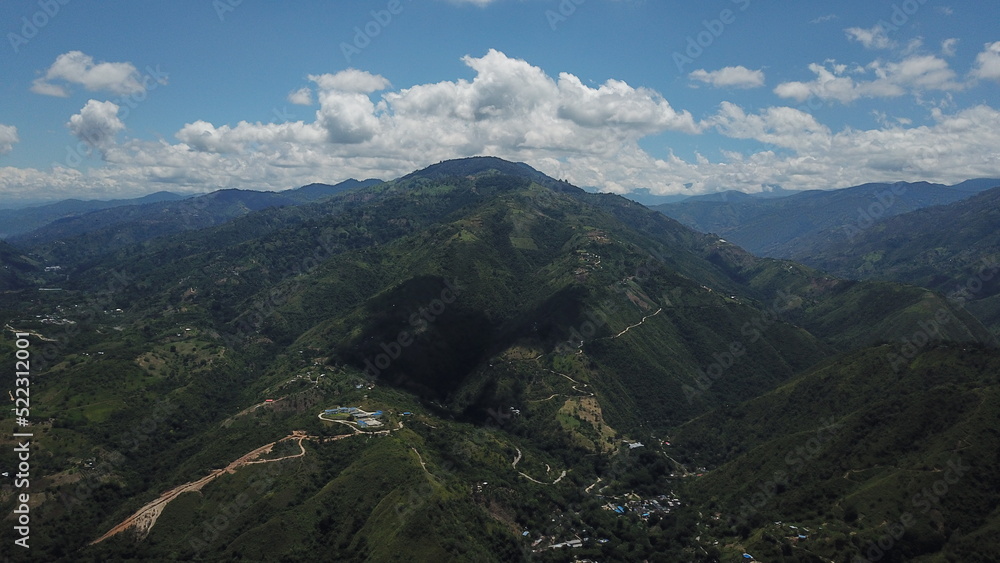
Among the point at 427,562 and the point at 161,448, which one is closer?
the point at 427,562

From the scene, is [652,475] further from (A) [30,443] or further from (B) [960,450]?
(A) [30,443]

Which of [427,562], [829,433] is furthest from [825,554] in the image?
[427,562]

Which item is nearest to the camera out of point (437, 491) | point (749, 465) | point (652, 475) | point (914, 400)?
point (437, 491)

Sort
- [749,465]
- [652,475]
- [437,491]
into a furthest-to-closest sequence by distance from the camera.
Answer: [652,475] < [749,465] < [437,491]

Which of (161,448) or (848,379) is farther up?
(848,379)

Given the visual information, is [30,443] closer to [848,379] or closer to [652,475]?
[652,475]

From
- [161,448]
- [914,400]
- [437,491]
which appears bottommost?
[161,448]

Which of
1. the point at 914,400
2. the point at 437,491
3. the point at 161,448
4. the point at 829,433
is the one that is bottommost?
the point at 161,448

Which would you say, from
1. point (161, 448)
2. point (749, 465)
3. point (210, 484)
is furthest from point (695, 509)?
point (161, 448)

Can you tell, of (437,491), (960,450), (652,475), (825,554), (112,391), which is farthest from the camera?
(112,391)
